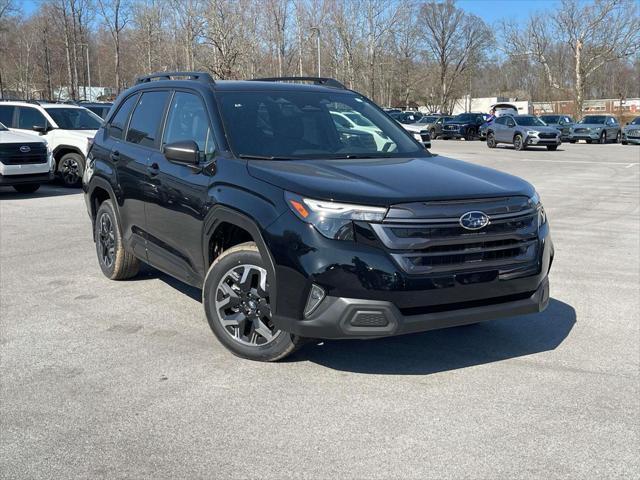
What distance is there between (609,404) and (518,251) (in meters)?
1.02

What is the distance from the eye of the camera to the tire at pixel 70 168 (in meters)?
14.7

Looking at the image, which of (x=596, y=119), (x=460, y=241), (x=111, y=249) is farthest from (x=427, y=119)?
(x=460, y=241)

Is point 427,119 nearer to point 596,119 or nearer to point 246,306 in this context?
point 596,119

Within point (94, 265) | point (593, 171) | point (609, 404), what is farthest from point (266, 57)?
point (609, 404)

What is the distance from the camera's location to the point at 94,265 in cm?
726


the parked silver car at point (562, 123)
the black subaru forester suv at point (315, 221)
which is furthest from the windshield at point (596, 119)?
the black subaru forester suv at point (315, 221)

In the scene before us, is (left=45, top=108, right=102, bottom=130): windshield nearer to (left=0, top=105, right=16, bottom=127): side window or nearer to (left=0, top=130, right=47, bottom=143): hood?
(left=0, top=105, right=16, bottom=127): side window

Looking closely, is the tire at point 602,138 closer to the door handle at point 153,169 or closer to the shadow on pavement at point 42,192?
the shadow on pavement at point 42,192

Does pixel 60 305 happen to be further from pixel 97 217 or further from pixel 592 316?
pixel 592 316

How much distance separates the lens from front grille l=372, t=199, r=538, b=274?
3.72 m

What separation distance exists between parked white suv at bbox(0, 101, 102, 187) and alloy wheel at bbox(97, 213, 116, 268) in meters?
8.46

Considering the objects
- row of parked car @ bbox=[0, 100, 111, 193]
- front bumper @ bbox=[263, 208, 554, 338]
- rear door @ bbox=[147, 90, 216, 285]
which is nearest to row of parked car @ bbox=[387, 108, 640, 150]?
row of parked car @ bbox=[0, 100, 111, 193]

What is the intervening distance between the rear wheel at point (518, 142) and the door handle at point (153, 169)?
2812 cm

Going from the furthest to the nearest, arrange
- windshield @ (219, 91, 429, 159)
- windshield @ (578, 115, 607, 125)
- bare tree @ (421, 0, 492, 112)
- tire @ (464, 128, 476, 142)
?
bare tree @ (421, 0, 492, 112) < tire @ (464, 128, 476, 142) < windshield @ (578, 115, 607, 125) < windshield @ (219, 91, 429, 159)
